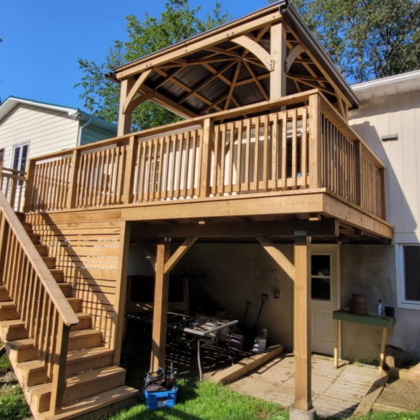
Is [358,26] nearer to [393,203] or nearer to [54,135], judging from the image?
[393,203]

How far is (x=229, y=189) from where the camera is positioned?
14.3 feet

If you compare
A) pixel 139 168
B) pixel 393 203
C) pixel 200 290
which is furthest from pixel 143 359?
pixel 393 203

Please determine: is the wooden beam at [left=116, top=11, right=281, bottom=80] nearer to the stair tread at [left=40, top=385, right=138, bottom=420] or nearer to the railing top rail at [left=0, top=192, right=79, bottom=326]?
the railing top rail at [left=0, top=192, right=79, bottom=326]

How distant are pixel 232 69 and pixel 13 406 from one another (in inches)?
272

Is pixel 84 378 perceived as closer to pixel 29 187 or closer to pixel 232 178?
pixel 232 178

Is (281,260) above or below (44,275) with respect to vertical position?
above

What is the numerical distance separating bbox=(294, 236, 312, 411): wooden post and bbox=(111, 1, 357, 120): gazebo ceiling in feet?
8.47

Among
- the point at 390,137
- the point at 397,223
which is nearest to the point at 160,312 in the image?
the point at 397,223

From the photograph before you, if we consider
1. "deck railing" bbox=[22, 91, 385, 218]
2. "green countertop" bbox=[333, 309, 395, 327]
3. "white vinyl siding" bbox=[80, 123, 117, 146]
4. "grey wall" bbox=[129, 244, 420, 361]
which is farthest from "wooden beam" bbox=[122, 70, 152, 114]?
"green countertop" bbox=[333, 309, 395, 327]

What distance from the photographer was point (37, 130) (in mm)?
11273

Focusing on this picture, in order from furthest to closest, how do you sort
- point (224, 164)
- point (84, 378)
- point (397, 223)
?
point (397, 223), point (224, 164), point (84, 378)

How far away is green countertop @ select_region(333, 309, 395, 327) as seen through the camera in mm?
5734

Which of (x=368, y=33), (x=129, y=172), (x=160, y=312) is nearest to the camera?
(x=160, y=312)

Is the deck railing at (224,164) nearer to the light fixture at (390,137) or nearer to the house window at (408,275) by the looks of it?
the light fixture at (390,137)
